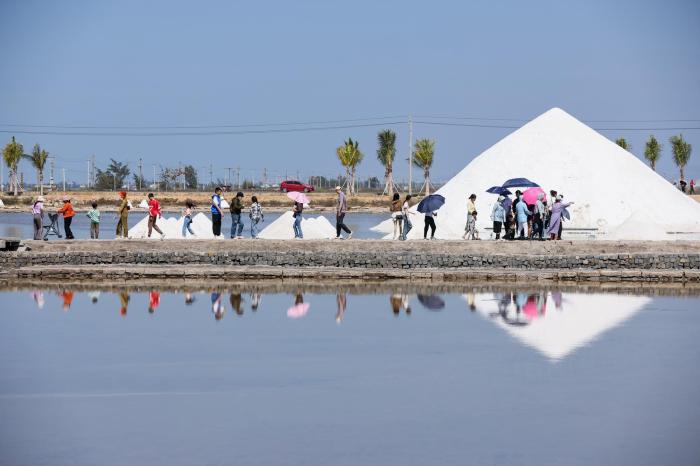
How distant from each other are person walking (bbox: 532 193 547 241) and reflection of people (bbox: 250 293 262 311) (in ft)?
31.0

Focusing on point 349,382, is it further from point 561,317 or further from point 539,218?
point 539,218

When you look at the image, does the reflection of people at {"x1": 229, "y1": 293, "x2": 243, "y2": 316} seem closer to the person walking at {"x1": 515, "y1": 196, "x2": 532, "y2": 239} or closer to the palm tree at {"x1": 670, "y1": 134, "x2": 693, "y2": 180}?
the person walking at {"x1": 515, "y1": 196, "x2": 532, "y2": 239}

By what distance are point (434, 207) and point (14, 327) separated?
12.3 metres

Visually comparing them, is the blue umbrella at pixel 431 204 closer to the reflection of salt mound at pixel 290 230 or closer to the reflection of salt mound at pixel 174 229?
the reflection of salt mound at pixel 290 230

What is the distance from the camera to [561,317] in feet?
52.0

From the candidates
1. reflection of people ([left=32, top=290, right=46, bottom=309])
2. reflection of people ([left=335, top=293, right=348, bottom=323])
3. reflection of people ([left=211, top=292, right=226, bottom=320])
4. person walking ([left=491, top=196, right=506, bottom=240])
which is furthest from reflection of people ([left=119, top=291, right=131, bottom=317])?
person walking ([left=491, top=196, right=506, bottom=240])

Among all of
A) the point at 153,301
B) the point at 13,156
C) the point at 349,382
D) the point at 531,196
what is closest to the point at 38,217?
the point at 153,301

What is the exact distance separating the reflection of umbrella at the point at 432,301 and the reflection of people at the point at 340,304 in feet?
4.02

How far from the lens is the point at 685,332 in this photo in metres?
14.7

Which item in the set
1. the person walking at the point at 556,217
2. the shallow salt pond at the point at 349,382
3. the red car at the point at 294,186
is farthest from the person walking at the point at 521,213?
the red car at the point at 294,186

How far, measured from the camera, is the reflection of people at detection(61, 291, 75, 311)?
56.8ft

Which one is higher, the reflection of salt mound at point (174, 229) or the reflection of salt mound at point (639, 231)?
the reflection of salt mound at point (639, 231)

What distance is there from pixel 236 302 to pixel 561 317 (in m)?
5.12

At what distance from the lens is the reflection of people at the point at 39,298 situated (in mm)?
17422
